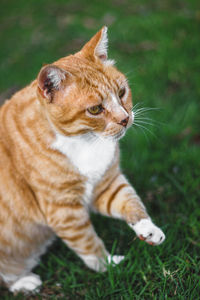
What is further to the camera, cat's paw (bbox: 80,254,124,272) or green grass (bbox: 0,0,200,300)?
cat's paw (bbox: 80,254,124,272)

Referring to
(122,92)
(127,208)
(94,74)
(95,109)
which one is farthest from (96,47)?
(127,208)

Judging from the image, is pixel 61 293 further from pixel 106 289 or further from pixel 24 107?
pixel 24 107

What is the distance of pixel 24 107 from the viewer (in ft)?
6.61

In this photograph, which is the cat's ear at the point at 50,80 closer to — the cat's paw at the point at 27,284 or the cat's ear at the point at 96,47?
the cat's ear at the point at 96,47

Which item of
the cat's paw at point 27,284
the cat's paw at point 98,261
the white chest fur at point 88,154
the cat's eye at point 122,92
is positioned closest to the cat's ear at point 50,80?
the white chest fur at point 88,154

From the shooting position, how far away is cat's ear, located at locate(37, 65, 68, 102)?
5.34 feet

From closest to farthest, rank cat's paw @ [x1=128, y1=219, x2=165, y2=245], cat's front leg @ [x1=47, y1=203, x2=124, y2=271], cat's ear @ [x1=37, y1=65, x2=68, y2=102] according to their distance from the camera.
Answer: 1. cat's ear @ [x1=37, y1=65, x2=68, y2=102]
2. cat's paw @ [x1=128, y1=219, x2=165, y2=245]
3. cat's front leg @ [x1=47, y1=203, x2=124, y2=271]

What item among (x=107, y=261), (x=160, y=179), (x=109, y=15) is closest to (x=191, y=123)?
(x=160, y=179)

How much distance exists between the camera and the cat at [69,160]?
1.81 m

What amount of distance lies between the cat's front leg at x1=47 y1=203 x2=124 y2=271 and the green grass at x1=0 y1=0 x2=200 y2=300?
0.34 feet

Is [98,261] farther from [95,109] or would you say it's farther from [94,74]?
[94,74]

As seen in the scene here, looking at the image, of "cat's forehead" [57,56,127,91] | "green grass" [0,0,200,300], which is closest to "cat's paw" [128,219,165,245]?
"green grass" [0,0,200,300]

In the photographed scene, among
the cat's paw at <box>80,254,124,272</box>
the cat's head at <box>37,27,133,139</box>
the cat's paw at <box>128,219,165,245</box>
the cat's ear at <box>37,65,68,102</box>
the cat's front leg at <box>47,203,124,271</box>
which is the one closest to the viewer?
the cat's ear at <box>37,65,68,102</box>

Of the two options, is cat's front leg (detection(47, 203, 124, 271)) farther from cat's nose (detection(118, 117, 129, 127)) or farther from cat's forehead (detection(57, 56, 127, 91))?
cat's forehead (detection(57, 56, 127, 91))
